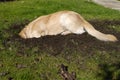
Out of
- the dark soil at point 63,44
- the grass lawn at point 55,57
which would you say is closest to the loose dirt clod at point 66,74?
the grass lawn at point 55,57

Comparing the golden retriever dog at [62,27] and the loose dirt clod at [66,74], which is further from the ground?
the loose dirt clod at [66,74]

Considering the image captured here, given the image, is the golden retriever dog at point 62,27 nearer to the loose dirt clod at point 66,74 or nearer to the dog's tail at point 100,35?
the dog's tail at point 100,35

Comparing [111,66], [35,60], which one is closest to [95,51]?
[111,66]

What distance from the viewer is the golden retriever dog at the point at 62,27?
951 cm

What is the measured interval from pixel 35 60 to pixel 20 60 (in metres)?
0.29

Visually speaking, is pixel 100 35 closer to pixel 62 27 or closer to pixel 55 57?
pixel 62 27

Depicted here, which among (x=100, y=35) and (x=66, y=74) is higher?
(x=66, y=74)

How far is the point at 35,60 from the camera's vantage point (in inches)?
314

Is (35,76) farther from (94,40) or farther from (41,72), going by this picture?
(94,40)

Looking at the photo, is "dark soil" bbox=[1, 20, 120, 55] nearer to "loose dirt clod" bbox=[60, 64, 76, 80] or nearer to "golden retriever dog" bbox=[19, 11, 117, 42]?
"golden retriever dog" bbox=[19, 11, 117, 42]

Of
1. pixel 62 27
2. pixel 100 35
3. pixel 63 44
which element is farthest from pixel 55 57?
pixel 62 27

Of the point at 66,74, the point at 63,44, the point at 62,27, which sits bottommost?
the point at 62,27

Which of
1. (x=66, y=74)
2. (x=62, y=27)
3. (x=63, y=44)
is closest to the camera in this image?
(x=66, y=74)

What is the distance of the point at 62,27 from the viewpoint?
9.90m
